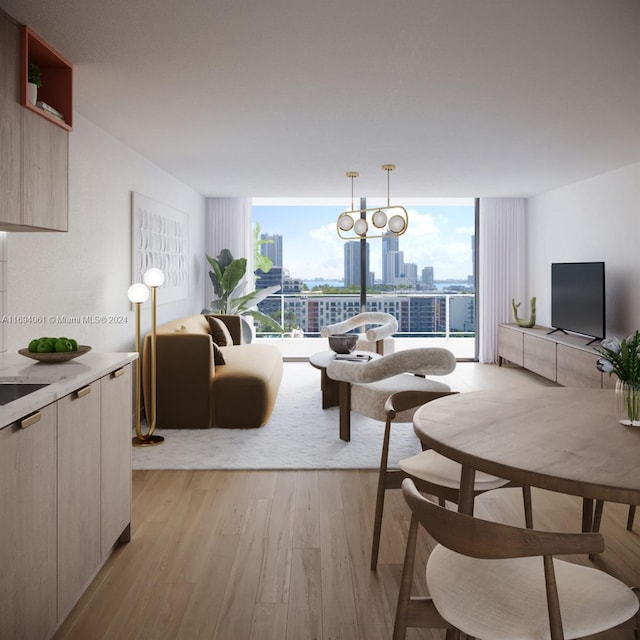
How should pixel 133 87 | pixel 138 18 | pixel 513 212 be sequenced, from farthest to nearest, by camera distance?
pixel 513 212 → pixel 133 87 → pixel 138 18

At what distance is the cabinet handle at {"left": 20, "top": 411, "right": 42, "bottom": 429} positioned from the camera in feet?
5.64

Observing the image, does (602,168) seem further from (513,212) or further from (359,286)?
(359,286)

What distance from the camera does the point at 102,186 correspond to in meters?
4.38

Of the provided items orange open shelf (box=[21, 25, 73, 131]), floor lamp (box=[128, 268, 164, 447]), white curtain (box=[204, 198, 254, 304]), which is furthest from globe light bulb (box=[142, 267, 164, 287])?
white curtain (box=[204, 198, 254, 304])

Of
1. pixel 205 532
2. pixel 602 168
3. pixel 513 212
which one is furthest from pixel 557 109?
pixel 513 212

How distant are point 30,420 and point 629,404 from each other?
193 centimetres

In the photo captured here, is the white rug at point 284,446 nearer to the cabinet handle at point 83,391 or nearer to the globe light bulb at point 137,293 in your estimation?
the globe light bulb at point 137,293

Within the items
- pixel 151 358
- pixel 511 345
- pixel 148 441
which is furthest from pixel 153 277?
pixel 511 345

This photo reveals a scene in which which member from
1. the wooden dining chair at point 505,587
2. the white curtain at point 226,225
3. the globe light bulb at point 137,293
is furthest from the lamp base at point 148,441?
the white curtain at point 226,225

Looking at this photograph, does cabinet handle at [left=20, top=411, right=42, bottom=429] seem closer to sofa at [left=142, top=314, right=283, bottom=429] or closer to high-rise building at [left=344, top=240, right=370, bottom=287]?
sofa at [left=142, top=314, right=283, bottom=429]

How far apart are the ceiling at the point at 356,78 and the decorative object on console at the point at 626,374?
1.40 m

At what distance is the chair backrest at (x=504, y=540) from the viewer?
1.21 meters

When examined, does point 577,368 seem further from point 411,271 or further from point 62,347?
point 62,347

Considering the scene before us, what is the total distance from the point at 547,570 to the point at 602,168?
5640 mm
